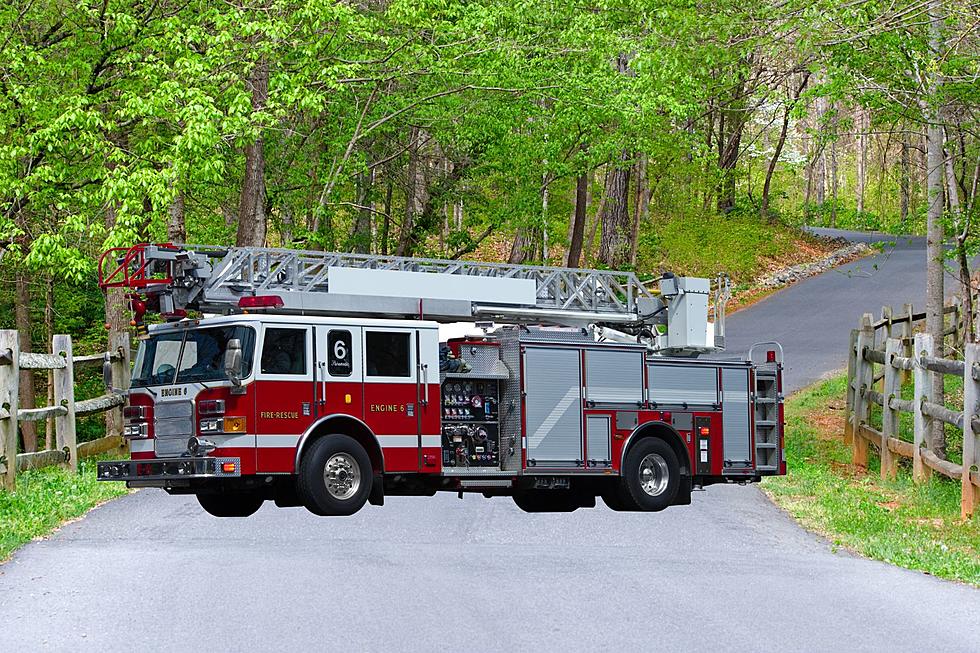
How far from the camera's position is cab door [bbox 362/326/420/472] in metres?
13.0

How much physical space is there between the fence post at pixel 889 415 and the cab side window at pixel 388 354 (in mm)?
10650

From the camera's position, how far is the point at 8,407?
17188 millimetres

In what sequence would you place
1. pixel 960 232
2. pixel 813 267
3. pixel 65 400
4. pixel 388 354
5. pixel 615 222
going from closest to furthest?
pixel 388 354 < pixel 65 400 < pixel 960 232 < pixel 615 222 < pixel 813 267

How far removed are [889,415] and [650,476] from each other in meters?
7.25

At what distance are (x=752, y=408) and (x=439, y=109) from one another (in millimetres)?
12416

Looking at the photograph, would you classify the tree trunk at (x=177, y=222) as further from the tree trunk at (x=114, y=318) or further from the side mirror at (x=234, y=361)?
the side mirror at (x=234, y=361)

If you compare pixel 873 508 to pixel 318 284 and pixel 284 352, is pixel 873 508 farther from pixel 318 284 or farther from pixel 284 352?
pixel 284 352

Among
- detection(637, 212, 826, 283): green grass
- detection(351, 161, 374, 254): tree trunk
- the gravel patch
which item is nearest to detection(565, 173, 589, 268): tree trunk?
detection(351, 161, 374, 254): tree trunk

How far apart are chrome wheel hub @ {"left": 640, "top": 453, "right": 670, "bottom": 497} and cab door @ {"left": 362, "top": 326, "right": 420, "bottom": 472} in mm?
3597

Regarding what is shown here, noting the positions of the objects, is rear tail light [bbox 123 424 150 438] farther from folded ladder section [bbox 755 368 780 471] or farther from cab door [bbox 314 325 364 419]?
folded ladder section [bbox 755 368 780 471]

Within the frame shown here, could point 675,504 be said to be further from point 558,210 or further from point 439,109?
point 558,210

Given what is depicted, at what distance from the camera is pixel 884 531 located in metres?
15.9

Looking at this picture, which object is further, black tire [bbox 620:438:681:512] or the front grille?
black tire [bbox 620:438:681:512]

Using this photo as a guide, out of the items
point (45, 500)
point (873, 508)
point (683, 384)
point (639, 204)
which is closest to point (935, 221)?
point (873, 508)
